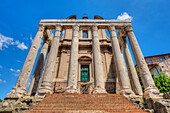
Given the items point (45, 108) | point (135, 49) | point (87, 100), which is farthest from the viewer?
point (135, 49)

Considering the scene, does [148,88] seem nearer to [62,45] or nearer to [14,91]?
[14,91]

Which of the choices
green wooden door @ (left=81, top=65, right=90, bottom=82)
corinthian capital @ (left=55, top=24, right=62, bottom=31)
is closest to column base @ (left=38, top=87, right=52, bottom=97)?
green wooden door @ (left=81, top=65, right=90, bottom=82)

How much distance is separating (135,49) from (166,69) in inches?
716

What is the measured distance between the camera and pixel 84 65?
639 inches

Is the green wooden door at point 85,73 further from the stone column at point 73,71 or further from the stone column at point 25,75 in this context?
the stone column at point 25,75

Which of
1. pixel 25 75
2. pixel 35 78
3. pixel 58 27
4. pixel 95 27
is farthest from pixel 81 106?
pixel 58 27

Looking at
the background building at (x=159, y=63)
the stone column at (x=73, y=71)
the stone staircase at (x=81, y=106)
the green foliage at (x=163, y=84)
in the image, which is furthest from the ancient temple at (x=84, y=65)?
the background building at (x=159, y=63)

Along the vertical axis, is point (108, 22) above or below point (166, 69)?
above

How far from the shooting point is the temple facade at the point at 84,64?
9617 millimetres

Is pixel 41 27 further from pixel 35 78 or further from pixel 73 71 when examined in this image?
pixel 73 71

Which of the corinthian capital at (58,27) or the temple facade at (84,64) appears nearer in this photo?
the temple facade at (84,64)

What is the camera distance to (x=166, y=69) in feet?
78.3

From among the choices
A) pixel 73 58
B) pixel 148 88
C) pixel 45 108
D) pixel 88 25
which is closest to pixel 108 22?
pixel 88 25

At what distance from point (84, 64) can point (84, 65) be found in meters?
0.17
